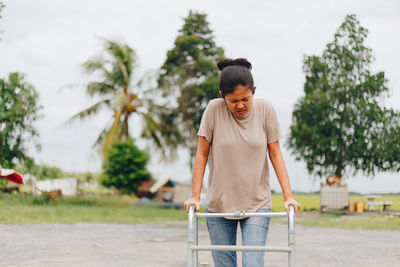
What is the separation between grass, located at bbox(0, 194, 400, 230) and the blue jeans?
33.7 ft

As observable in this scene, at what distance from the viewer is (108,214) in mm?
16047

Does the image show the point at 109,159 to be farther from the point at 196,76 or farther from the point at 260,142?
the point at 260,142

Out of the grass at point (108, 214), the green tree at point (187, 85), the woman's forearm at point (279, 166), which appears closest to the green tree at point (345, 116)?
the grass at point (108, 214)

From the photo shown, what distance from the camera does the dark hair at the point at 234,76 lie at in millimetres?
2936

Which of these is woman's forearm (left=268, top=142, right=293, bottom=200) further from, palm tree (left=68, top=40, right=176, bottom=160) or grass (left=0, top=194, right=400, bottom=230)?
palm tree (left=68, top=40, right=176, bottom=160)

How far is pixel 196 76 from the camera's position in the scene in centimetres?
2678

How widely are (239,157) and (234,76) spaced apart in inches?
18.1

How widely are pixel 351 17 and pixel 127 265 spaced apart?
17.2 metres

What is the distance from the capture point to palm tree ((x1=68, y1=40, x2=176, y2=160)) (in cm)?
2569

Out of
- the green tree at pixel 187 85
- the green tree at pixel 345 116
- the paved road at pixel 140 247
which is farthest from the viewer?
the green tree at pixel 187 85

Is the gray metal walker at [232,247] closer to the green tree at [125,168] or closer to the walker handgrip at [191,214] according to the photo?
the walker handgrip at [191,214]

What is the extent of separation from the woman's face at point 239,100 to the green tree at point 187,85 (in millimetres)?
22484

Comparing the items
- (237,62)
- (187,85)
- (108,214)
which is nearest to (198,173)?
(237,62)

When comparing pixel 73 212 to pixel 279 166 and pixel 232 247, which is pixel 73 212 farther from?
pixel 232 247
